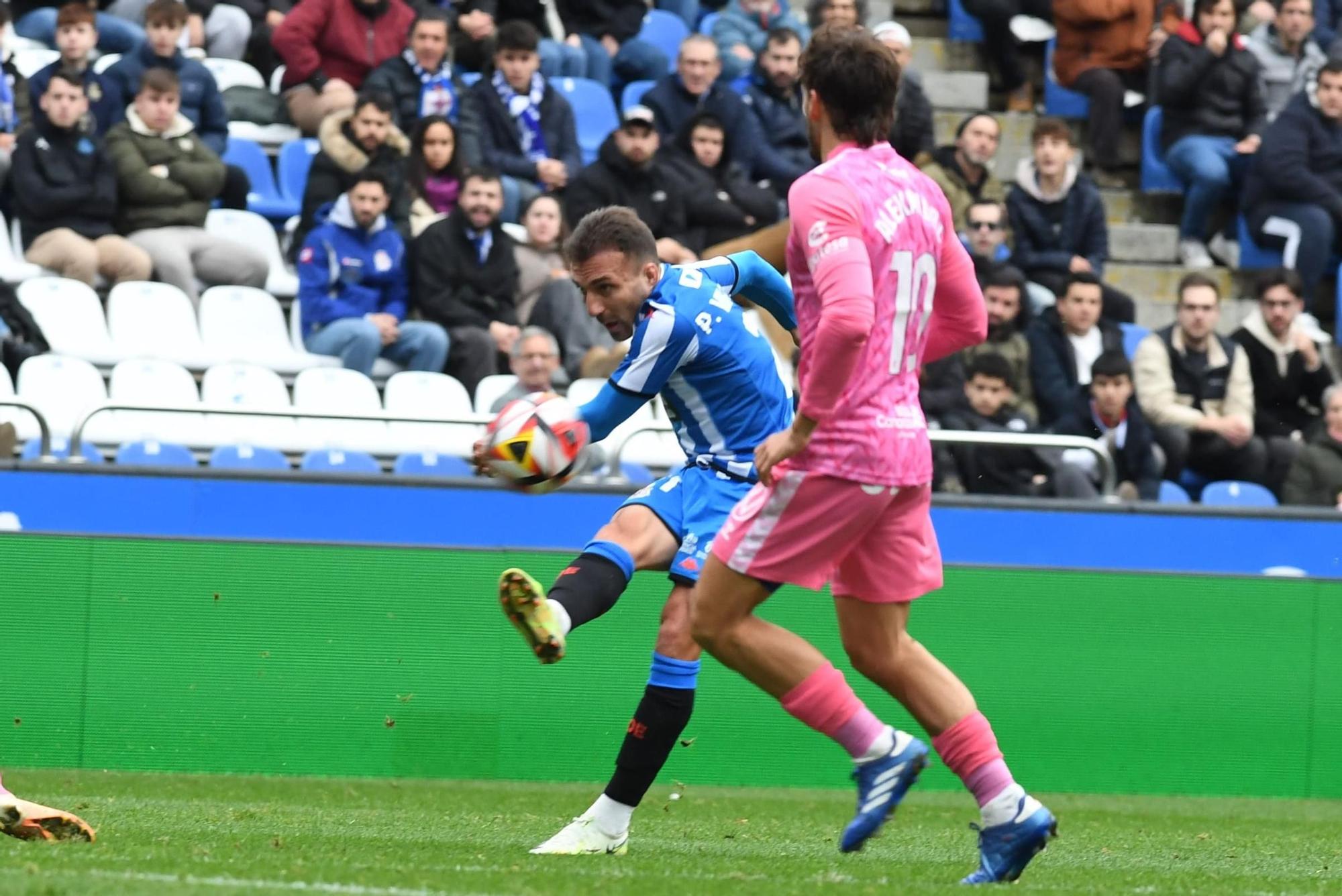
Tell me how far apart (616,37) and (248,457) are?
5.57 metres

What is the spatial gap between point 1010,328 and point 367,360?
362 cm

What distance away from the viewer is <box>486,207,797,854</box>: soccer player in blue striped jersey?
6188mm

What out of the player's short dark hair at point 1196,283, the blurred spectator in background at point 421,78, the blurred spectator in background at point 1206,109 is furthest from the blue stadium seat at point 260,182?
the blurred spectator in background at point 1206,109

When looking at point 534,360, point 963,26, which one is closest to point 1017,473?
point 534,360

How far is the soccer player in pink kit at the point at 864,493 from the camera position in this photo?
5.36 m

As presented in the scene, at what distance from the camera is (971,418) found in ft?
38.4

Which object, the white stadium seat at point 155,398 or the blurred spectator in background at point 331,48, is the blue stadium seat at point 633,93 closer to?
the blurred spectator in background at point 331,48

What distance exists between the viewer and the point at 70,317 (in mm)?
11172

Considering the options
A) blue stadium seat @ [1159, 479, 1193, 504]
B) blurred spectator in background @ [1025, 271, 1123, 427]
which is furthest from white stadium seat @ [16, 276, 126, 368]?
blue stadium seat @ [1159, 479, 1193, 504]

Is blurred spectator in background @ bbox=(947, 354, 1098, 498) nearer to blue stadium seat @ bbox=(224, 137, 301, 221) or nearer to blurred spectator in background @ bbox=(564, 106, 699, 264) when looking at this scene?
blurred spectator in background @ bbox=(564, 106, 699, 264)

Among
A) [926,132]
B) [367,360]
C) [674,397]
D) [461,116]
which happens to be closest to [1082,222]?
[926,132]

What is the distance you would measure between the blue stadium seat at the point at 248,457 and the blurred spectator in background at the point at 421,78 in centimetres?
318

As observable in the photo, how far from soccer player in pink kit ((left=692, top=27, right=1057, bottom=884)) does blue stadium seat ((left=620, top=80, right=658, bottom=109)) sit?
891cm

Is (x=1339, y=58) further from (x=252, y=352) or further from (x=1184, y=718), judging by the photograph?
(x=252, y=352)
